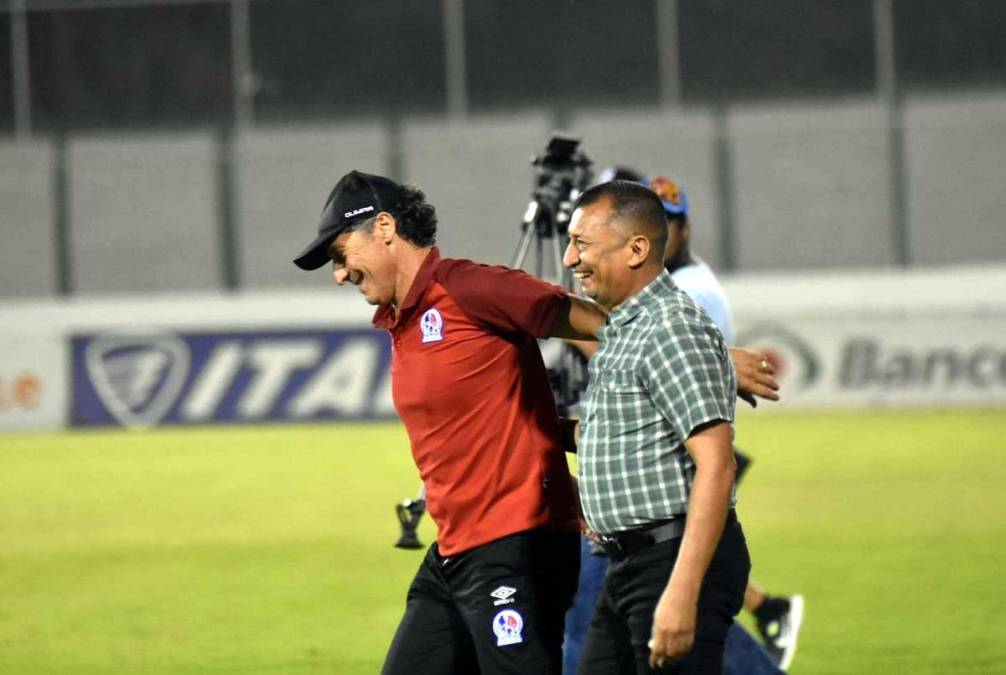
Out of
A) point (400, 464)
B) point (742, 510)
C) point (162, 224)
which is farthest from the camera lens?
point (162, 224)

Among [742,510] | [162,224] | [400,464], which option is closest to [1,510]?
[400,464]

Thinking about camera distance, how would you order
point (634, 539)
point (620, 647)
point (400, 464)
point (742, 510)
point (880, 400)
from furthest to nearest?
point (880, 400) → point (400, 464) → point (742, 510) → point (620, 647) → point (634, 539)

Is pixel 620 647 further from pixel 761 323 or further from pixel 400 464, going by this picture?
pixel 761 323

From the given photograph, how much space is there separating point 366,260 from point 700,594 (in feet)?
4.26

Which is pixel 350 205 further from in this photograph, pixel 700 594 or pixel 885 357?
pixel 885 357

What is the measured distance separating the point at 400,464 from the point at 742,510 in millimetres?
4844

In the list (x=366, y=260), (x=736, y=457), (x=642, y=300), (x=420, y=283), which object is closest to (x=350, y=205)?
(x=366, y=260)

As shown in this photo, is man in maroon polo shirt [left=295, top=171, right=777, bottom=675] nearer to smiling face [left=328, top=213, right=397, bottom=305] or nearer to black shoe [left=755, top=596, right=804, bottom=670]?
smiling face [left=328, top=213, right=397, bottom=305]

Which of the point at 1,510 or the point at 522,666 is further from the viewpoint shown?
the point at 1,510

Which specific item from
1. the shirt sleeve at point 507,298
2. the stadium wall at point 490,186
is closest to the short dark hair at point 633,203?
the shirt sleeve at point 507,298

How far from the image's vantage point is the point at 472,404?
184 inches

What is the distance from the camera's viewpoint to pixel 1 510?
1451 centimetres

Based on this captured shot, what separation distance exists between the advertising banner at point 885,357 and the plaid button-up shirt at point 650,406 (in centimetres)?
1683

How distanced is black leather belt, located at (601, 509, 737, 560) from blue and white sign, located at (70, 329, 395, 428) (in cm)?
1717
